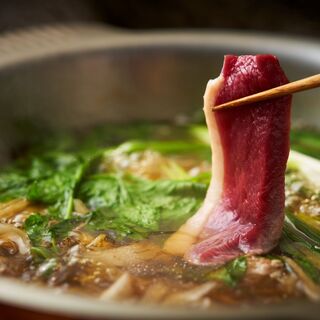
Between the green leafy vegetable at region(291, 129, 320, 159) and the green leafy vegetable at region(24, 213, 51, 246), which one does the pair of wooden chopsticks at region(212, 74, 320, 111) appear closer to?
the green leafy vegetable at region(24, 213, 51, 246)

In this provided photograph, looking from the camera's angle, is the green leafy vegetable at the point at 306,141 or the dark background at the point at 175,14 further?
the dark background at the point at 175,14

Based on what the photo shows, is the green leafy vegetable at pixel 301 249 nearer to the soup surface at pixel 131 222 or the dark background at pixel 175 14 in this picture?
the soup surface at pixel 131 222

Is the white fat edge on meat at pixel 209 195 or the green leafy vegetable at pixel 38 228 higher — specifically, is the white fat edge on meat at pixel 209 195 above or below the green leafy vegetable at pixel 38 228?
above

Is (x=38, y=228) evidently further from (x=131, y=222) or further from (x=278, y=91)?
(x=278, y=91)

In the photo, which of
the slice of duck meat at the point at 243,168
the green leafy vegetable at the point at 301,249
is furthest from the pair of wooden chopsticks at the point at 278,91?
the green leafy vegetable at the point at 301,249

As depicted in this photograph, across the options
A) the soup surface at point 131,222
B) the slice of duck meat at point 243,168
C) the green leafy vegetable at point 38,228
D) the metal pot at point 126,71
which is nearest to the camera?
the soup surface at point 131,222

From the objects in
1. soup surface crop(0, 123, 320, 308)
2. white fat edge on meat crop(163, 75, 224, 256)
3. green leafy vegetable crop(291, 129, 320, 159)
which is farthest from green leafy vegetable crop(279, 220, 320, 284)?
green leafy vegetable crop(291, 129, 320, 159)

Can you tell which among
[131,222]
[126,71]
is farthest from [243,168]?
[126,71]

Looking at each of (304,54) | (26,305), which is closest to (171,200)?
(26,305)
